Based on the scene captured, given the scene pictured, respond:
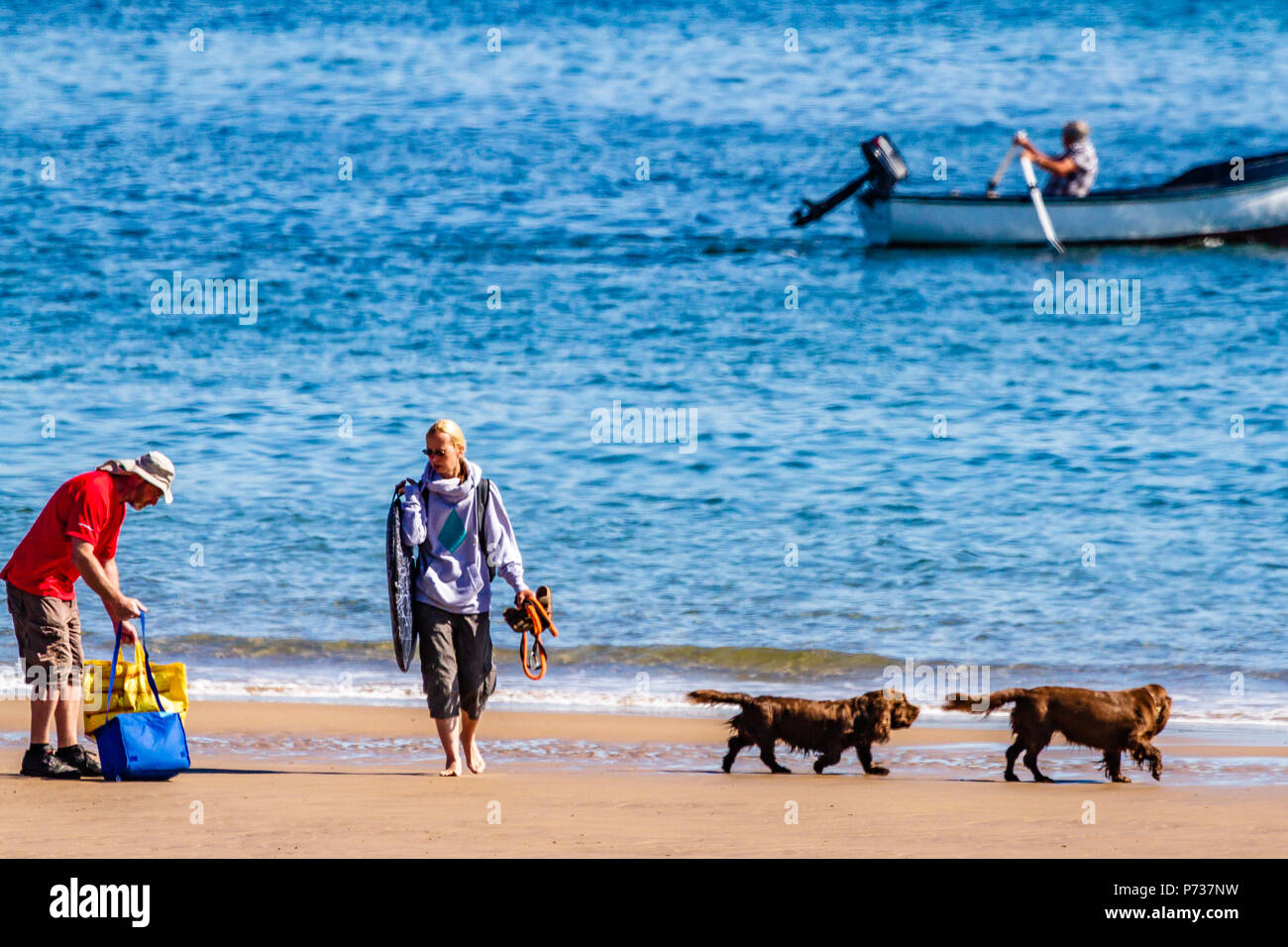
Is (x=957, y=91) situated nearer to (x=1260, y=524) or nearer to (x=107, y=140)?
(x=107, y=140)

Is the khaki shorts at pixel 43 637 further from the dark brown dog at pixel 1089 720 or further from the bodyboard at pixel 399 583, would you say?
the dark brown dog at pixel 1089 720

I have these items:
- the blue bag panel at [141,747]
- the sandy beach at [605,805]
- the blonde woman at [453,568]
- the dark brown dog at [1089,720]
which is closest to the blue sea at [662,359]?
the sandy beach at [605,805]

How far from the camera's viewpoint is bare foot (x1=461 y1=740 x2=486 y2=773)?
6863 millimetres

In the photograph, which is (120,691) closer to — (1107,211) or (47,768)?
(47,768)

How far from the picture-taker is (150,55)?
44500 mm

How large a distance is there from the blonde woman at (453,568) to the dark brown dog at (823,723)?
1016 mm

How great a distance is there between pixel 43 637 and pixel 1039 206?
68.3 feet

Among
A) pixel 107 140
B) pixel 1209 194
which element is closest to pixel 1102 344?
pixel 1209 194

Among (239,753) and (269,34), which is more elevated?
(269,34)

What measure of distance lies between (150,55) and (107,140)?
1035cm

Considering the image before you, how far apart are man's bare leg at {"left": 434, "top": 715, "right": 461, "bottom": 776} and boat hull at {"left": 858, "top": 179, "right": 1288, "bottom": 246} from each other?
772 inches

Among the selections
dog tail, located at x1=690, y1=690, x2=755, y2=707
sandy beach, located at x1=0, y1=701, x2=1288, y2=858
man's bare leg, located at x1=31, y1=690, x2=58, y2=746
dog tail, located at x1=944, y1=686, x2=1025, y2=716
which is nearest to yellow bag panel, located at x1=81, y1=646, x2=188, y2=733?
man's bare leg, located at x1=31, y1=690, x2=58, y2=746

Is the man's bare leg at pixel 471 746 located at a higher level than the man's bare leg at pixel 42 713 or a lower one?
lower

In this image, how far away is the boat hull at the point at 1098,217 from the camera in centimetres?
2478
